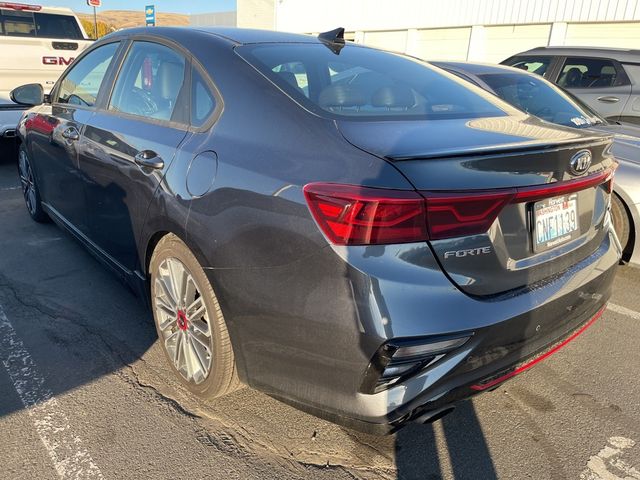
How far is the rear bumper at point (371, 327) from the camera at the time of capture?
5.32 ft

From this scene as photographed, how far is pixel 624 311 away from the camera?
3525mm

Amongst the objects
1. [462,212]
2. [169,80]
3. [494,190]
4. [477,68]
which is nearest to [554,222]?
[494,190]

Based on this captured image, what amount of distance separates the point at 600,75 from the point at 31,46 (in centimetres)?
766

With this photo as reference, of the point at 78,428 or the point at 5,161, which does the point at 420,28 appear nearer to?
the point at 5,161

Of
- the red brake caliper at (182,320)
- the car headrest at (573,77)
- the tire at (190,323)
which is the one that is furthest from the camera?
the car headrest at (573,77)

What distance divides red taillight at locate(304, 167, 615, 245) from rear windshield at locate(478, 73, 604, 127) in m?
3.27

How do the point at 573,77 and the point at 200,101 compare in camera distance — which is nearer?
the point at 200,101

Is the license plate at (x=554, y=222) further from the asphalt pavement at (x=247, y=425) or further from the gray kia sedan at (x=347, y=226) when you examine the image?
the asphalt pavement at (x=247, y=425)

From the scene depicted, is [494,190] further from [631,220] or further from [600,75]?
[600,75]

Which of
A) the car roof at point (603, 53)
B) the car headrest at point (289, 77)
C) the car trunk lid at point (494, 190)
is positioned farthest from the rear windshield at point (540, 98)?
the car headrest at point (289, 77)

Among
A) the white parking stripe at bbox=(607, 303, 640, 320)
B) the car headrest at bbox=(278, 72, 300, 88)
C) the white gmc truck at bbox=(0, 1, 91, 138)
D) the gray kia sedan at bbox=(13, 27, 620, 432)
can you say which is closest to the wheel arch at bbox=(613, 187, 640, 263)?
the white parking stripe at bbox=(607, 303, 640, 320)

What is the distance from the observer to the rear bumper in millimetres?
1620

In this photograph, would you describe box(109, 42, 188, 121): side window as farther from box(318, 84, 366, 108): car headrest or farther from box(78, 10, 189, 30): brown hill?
box(78, 10, 189, 30): brown hill

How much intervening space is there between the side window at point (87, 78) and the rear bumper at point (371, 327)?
1.99 metres
